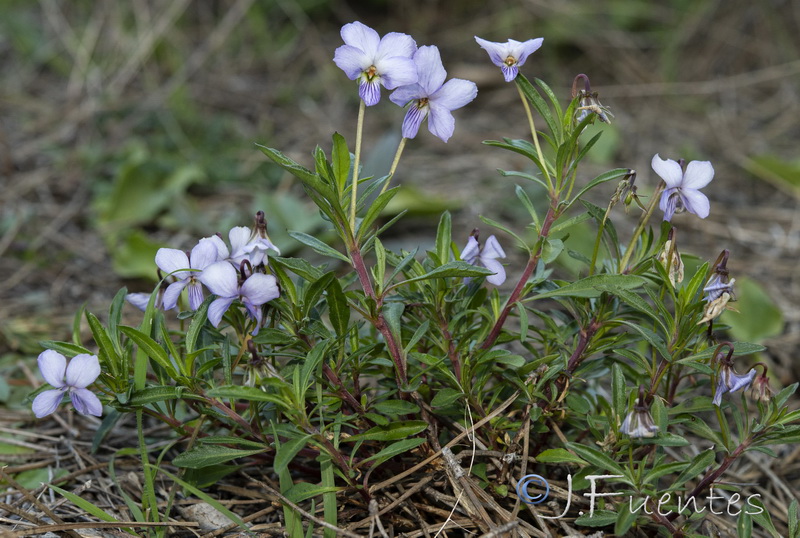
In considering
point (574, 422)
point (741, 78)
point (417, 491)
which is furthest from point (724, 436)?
point (741, 78)

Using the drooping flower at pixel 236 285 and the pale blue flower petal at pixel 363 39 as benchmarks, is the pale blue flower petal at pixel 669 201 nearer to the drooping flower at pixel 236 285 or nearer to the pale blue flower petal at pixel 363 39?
the pale blue flower petal at pixel 363 39

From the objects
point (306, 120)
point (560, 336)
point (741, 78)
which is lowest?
point (741, 78)

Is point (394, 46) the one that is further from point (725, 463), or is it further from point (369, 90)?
point (725, 463)

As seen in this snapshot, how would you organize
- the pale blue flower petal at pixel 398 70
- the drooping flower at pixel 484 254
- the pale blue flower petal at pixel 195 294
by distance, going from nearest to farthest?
the pale blue flower petal at pixel 398 70, the pale blue flower petal at pixel 195 294, the drooping flower at pixel 484 254

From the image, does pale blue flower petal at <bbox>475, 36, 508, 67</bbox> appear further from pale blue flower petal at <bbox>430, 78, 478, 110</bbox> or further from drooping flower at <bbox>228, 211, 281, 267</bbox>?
drooping flower at <bbox>228, 211, 281, 267</bbox>

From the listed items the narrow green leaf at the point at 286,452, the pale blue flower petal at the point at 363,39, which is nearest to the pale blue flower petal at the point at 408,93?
the pale blue flower petal at the point at 363,39

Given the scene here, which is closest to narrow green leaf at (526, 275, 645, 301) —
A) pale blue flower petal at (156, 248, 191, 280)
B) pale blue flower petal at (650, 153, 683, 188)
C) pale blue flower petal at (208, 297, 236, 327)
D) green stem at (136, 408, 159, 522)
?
pale blue flower petal at (650, 153, 683, 188)

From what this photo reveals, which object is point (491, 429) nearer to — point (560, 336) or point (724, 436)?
point (560, 336)

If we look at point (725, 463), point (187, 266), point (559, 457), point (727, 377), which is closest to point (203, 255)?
point (187, 266)
